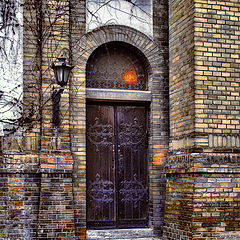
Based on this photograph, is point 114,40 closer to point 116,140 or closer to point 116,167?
point 116,140

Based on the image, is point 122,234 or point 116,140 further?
point 116,140

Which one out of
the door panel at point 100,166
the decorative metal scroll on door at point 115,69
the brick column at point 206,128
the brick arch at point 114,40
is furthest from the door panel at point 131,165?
the brick arch at point 114,40

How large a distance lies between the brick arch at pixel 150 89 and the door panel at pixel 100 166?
1.16ft

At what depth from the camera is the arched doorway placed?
345 inches

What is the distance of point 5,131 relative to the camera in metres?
Answer: 8.01

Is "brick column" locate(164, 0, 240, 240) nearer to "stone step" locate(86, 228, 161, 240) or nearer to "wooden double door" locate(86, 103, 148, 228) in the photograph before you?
"stone step" locate(86, 228, 161, 240)

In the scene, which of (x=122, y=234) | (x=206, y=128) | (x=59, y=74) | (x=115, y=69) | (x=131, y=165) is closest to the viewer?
(x=59, y=74)

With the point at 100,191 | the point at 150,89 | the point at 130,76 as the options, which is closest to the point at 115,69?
the point at 130,76

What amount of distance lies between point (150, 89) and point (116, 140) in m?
1.21

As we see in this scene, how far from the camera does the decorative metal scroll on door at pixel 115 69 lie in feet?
29.5

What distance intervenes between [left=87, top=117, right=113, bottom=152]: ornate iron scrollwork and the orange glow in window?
0.98m

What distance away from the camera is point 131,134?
9039 millimetres

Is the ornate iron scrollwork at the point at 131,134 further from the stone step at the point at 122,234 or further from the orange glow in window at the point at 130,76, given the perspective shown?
the stone step at the point at 122,234

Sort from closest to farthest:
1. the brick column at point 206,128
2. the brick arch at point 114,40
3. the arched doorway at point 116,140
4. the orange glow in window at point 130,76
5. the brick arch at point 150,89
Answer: the brick column at point 206,128
the brick arch at point 150,89
the brick arch at point 114,40
the arched doorway at point 116,140
the orange glow in window at point 130,76
